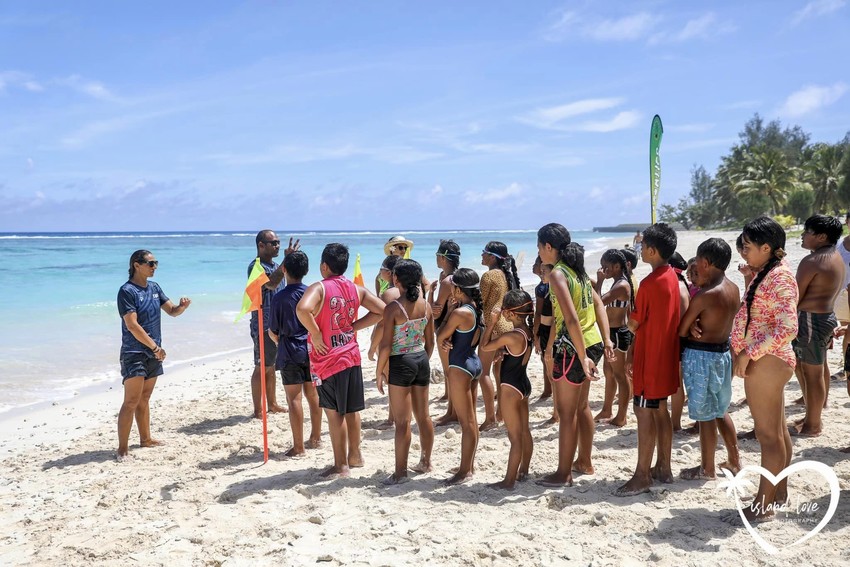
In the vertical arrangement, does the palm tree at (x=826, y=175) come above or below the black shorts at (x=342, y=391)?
above

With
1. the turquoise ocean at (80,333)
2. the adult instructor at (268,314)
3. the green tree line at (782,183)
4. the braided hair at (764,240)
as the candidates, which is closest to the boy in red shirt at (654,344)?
the braided hair at (764,240)

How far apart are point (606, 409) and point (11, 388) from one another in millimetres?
7912

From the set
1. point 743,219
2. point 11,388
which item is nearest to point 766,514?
point 11,388

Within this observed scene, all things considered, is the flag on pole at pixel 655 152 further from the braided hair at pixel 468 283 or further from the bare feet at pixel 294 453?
the bare feet at pixel 294 453

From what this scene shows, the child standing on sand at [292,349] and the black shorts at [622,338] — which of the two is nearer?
the child standing on sand at [292,349]

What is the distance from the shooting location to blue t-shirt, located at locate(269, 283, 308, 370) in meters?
6.02

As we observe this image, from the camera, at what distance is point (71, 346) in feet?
40.2

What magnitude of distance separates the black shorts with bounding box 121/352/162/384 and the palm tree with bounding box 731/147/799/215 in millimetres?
59599

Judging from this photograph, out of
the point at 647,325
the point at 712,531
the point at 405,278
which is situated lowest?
the point at 712,531

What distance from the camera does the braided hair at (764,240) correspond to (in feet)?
13.4

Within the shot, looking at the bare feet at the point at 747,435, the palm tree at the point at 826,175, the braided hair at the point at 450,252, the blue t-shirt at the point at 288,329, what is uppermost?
the palm tree at the point at 826,175

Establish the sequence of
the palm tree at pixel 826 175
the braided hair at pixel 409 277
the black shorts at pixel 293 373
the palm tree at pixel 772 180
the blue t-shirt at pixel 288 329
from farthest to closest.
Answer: the palm tree at pixel 772 180, the palm tree at pixel 826 175, the black shorts at pixel 293 373, the blue t-shirt at pixel 288 329, the braided hair at pixel 409 277

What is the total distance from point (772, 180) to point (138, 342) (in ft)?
199

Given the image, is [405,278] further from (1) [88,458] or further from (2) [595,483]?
(1) [88,458]
